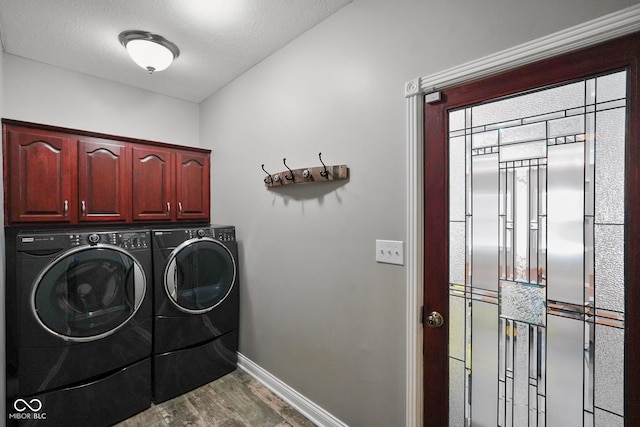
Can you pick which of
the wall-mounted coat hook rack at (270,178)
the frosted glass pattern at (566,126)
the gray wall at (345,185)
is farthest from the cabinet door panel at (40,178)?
the frosted glass pattern at (566,126)

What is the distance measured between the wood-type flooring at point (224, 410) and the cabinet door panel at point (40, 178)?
5.25ft

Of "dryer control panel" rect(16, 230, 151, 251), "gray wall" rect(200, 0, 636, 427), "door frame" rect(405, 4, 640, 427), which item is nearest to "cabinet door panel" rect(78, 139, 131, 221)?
"dryer control panel" rect(16, 230, 151, 251)

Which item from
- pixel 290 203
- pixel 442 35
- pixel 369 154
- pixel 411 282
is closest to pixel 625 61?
pixel 442 35

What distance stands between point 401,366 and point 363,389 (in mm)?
333

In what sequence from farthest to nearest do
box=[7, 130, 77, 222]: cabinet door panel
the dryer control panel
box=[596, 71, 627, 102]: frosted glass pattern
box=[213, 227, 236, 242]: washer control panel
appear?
box=[213, 227, 236, 242]: washer control panel < box=[7, 130, 77, 222]: cabinet door panel < the dryer control panel < box=[596, 71, 627, 102]: frosted glass pattern

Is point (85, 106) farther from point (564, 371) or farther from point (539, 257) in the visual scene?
point (564, 371)

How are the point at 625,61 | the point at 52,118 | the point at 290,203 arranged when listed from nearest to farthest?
1. the point at 625,61
2. the point at 290,203
3. the point at 52,118

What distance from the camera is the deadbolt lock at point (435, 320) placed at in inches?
54.1

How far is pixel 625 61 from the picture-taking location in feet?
3.08

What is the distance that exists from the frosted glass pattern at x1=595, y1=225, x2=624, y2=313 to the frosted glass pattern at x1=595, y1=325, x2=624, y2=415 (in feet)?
0.30

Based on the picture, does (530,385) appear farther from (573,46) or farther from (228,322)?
(228,322)

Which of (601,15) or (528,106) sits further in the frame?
(528,106)

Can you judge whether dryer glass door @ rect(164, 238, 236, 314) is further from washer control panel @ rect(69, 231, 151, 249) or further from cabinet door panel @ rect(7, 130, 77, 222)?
cabinet door panel @ rect(7, 130, 77, 222)

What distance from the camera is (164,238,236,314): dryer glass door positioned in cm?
222
